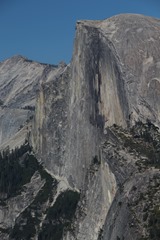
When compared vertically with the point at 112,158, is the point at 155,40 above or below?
above

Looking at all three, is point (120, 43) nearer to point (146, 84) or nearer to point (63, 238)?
point (146, 84)

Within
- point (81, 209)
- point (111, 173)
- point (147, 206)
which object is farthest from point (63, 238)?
point (147, 206)

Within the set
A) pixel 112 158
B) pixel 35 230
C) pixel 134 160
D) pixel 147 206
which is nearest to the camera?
pixel 147 206

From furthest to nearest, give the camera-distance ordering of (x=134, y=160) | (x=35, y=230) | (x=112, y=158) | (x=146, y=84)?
(x=35, y=230) → (x=146, y=84) → (x=112, y=158) → (x=134, y=160)

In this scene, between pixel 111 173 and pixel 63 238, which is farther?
pixel 63 238

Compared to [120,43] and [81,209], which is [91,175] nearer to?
[81,209]

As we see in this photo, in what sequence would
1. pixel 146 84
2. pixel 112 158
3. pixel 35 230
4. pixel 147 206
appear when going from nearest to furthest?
1. pixel 147 206
2. pixel 112 158
3. pixel 146 84
4. pixel 35 230

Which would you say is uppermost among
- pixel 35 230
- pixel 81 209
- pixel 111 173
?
pixel 111 173

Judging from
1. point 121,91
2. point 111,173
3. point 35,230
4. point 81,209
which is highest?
point 121,91

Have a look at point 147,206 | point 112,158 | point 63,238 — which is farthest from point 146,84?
point 147,206
